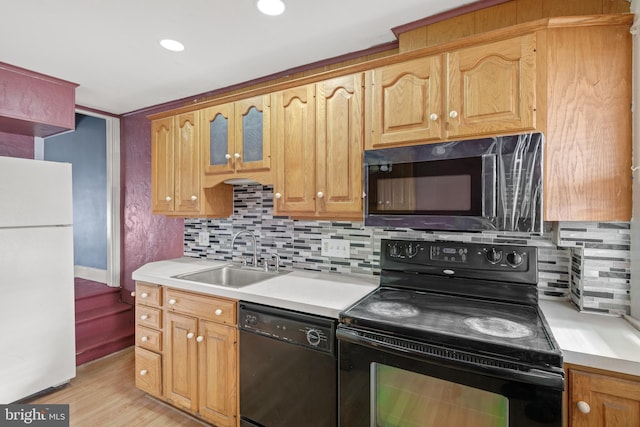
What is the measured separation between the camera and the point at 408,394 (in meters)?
1.24

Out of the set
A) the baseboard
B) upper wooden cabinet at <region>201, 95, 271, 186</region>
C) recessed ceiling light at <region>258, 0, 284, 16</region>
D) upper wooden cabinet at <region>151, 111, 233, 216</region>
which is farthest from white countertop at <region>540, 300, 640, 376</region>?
the baseboard

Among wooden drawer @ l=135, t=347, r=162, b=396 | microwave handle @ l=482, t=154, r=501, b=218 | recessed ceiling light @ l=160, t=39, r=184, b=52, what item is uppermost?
recessed ceiling light @ l=160, t=39, r=184, b=52

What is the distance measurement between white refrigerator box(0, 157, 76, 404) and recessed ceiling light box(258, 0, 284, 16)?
6.37ft

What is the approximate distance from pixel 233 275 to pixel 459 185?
1736mm

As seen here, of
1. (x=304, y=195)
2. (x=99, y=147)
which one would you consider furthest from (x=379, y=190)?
(x=99, y=147)

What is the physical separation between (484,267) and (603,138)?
71cm

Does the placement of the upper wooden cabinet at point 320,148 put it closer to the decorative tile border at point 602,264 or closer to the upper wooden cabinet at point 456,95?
the upper wooden cabinet at point 456,95

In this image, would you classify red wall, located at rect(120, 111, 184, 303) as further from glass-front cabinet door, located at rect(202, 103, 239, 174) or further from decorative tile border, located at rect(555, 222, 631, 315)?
decorative tile border, located at rect(555, 222, 631, 315)

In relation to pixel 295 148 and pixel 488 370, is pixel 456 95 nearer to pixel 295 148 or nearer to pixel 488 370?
pixel 295 148

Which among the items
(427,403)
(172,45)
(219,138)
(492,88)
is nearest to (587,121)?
(492,88)

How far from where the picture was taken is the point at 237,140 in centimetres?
211

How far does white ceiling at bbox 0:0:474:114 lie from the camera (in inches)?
61.6

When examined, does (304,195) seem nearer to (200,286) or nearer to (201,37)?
(200,286)

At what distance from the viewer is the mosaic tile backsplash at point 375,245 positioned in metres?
1.32
